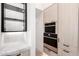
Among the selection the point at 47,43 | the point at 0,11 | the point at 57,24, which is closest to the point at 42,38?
the point at 47,43

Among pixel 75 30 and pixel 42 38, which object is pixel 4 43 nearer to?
pixel 42 38

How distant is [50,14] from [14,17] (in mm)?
345

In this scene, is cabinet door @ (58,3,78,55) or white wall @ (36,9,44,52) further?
white wall @ (36,9,44,52)

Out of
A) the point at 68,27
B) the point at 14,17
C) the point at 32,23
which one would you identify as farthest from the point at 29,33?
the point at 68,27

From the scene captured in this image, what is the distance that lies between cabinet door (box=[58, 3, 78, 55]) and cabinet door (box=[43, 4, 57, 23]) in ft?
0.16

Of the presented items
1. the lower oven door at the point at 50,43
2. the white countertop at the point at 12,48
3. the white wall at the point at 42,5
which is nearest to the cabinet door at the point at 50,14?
the white wall at the point at 42,5

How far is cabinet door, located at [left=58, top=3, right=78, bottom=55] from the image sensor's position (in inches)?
35.7

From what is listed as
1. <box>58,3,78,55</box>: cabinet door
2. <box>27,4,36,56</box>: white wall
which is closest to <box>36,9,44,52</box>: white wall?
<box>27,4,36,56</box>: white wall

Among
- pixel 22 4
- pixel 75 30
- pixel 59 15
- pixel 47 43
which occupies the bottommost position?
pixel 47 43

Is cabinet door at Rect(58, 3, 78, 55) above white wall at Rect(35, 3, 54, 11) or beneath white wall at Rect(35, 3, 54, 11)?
beneath

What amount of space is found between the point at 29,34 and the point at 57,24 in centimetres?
30

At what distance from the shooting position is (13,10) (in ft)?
3.13

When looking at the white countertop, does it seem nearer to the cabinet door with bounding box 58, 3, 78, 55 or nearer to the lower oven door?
the lower oven door

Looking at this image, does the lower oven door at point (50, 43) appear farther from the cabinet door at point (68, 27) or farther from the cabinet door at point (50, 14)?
the cabinet door at point (50, 14)
